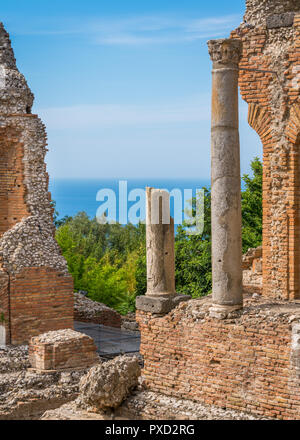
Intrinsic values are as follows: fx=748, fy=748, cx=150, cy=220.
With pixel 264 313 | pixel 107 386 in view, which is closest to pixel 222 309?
pixel 264 313

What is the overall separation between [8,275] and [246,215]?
48.6 feet

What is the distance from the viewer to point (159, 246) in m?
14.0

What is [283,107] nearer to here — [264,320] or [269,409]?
[264,320]

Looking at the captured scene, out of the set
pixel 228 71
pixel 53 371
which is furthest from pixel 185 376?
pixel 228 71

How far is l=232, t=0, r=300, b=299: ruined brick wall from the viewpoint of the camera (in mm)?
14141

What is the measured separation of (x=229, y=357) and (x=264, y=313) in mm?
952

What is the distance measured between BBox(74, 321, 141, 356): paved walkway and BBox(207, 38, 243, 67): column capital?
8.66 m

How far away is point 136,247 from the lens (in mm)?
51500

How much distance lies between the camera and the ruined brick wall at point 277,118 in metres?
14.1

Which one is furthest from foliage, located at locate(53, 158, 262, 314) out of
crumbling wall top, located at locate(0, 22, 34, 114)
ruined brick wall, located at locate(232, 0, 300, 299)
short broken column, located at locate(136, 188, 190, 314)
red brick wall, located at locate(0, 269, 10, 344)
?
short broken column, located at locate(136, 188, 190, 314)

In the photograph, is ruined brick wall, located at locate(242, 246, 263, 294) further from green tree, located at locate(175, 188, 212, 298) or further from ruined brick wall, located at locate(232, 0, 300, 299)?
green tree, located at locate(175, 188, 212, 298)

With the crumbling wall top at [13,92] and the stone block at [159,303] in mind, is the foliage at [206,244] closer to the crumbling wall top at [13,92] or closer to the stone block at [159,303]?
the crumbling wall top at [13,92]

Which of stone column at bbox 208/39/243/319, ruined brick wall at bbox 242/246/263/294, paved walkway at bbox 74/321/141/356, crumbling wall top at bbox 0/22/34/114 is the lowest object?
paved walkway at bbox 74/321/141/356

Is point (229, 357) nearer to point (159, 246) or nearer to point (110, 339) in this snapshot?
point (159, 246)
